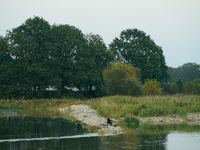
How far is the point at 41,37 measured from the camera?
74.7m

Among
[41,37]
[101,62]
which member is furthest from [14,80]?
[101,62]

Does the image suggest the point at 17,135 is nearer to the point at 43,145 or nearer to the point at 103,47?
the point at 43,145

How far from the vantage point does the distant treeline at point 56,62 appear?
7044cm

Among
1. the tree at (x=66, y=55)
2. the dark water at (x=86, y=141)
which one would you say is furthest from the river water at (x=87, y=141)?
the tree at (x=66, y=55)

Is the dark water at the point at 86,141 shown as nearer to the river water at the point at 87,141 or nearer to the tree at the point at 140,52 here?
the river water at the point at 87,141

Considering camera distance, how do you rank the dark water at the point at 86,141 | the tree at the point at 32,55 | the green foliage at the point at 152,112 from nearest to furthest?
the dark water at the point at 86,141 → the green foliage at the point at 152,112 → the tree at the point at 32,55

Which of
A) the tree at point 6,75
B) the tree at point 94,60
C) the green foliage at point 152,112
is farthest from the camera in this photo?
the tree at point 94,60

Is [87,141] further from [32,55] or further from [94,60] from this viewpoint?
[94,60]

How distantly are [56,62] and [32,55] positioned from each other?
6498 mm

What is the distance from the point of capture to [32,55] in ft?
236

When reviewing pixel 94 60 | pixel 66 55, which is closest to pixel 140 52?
pixel 94 60

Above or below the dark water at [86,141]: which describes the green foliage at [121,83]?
above

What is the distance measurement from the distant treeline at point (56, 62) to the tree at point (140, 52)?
30cm

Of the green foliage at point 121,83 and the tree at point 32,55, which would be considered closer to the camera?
the green foliage at point 121,83
